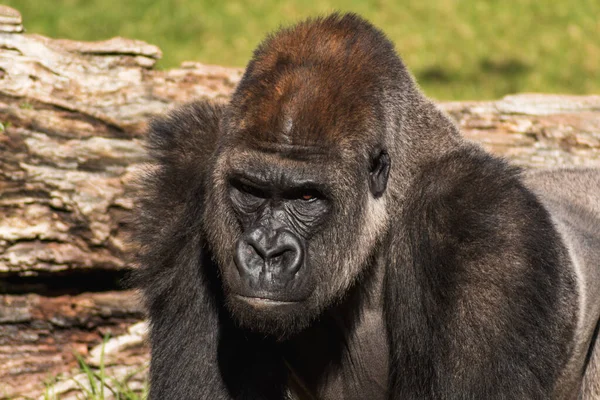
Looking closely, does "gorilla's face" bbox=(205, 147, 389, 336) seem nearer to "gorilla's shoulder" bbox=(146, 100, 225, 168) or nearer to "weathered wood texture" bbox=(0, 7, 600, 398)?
"gorilla's shoulder" bbox=(146, 100, 225, 168)

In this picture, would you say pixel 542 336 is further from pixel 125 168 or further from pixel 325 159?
pixel 125 168

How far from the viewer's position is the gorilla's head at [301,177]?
3.79 meters

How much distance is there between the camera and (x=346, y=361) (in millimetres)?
4449

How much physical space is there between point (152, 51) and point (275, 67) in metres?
2.14

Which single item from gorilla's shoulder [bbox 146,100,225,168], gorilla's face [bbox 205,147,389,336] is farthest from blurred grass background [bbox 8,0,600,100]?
gorilla's face [bbox 205,147,389,336]

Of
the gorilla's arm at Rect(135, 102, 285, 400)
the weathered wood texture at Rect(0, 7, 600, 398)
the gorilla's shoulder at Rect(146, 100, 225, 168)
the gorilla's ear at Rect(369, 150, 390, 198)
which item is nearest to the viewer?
the gorilla's ear at Rect(369, 150, 390, 198)

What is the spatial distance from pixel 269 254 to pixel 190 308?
2.74 ft

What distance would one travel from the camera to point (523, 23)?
40.2ft

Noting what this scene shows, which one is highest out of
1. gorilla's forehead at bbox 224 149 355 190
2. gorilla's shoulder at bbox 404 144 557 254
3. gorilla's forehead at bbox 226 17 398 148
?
gorilla's forehead at bbox 226 17 398 148

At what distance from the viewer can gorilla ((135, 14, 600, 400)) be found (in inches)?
151

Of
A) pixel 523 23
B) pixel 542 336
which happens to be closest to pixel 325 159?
pixel 542 336

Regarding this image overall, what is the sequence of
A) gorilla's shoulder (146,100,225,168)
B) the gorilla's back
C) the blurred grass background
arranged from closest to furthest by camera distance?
gorilla's shoulder (146,100,225,168) → the gorilla's back → the blurred grass background

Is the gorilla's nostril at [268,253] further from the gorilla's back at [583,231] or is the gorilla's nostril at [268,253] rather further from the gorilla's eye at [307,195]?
the gorilla's back at [583,231]

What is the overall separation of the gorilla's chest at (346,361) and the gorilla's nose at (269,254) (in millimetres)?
735
